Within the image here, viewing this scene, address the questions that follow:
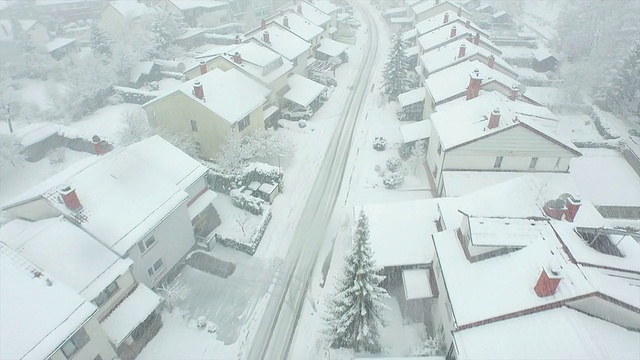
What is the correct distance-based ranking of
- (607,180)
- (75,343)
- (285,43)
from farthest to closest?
(285,43) < (607,180) < (75,343)

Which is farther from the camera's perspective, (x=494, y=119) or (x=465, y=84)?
(x=465, y=84)

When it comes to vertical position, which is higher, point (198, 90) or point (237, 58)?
point (237, 58)

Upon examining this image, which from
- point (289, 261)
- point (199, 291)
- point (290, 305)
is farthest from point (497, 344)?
point (199, 291)

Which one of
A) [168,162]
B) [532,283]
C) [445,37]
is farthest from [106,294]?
[445,37]

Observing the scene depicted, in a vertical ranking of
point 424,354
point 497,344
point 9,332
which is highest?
point 9,332

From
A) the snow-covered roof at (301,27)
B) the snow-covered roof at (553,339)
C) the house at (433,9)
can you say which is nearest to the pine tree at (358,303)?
the snow-covered roof at (553,339)

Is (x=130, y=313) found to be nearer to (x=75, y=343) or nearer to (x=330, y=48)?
(x=75, y=343)

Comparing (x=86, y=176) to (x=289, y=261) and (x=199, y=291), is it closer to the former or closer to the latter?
(x=199, y=291)
